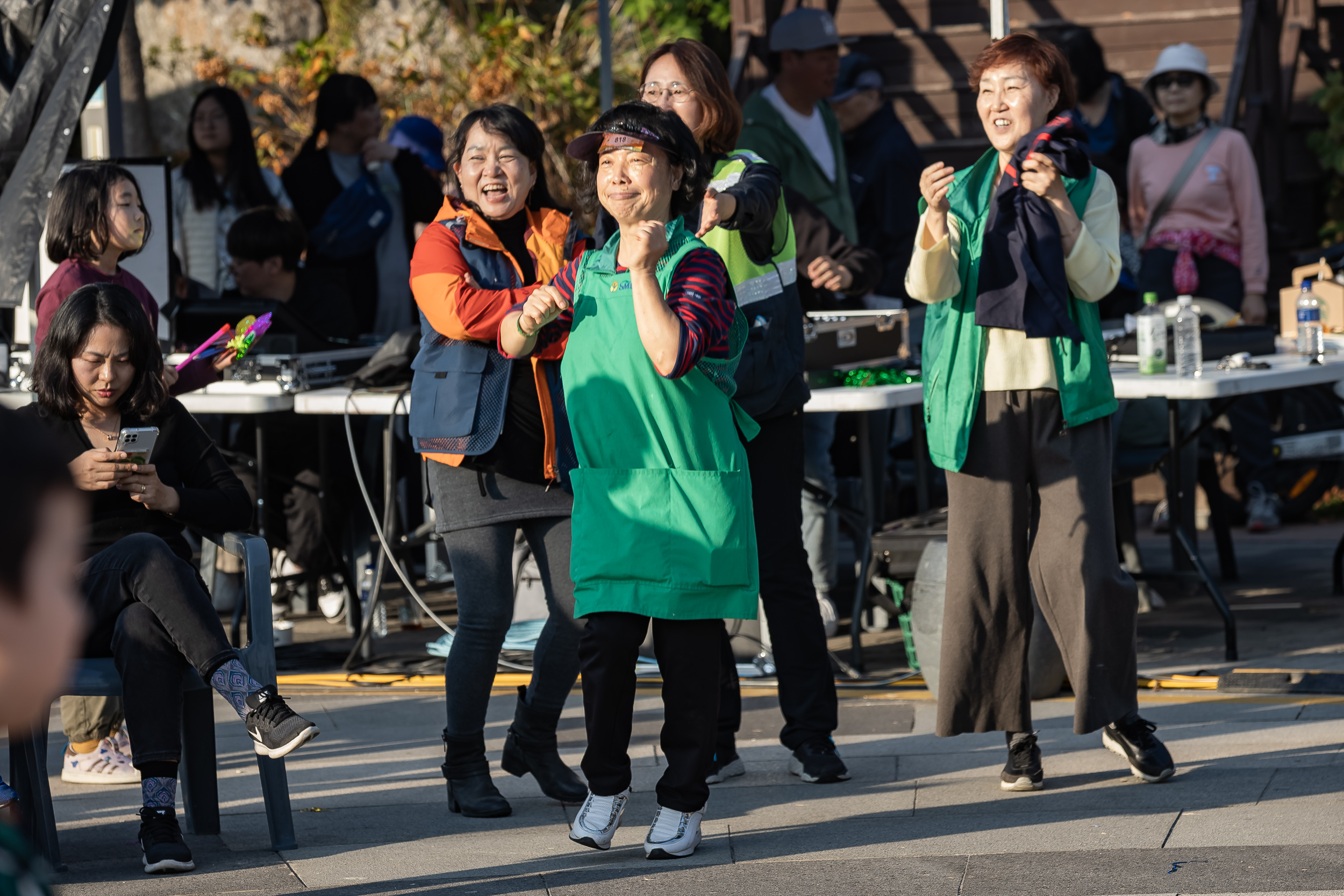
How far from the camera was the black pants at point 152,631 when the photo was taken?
3.98m

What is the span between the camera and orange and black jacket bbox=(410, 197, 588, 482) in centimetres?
435

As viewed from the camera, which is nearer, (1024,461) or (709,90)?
(1024,461)

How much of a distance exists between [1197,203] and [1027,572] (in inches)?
162

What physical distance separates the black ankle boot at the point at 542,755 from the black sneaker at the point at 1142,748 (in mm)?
1351

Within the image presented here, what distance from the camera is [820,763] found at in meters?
4.66

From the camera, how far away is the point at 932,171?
4.30 meters

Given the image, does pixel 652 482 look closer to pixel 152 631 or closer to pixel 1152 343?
pixel 152 631

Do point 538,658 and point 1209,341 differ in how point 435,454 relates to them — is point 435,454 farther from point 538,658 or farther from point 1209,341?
point 1209,341

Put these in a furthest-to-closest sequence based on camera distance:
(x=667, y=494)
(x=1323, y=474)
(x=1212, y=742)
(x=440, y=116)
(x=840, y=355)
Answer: (x=440, y=116) → (x=1323, y=474) → (x=840, y=355) → (x=1212, y=742) → (x=667, y=494)

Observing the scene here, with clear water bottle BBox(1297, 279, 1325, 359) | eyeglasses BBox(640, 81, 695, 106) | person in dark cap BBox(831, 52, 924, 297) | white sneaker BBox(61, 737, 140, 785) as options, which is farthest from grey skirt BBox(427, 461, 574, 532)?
person in dark cap BBox(831, 52, 924, 297)

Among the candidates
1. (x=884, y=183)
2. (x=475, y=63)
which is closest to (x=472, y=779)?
(x=884, y=183)

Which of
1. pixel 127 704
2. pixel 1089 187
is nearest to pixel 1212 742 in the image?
pixel 1089 187

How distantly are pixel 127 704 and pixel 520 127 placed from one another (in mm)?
1689

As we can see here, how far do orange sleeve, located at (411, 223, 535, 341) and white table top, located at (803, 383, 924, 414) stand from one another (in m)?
1.51
